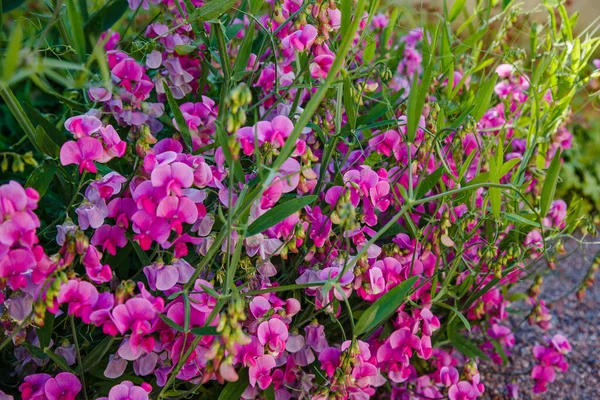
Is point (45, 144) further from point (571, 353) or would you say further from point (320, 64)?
point (571, 353)

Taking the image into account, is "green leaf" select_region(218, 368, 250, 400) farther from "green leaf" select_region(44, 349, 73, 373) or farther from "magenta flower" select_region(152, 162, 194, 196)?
"magenta flower" select_region(152, 162, 194, 196)

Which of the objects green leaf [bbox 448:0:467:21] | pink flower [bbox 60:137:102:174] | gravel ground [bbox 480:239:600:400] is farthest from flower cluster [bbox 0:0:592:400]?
gravel ground [bbox 480:239:600:400]

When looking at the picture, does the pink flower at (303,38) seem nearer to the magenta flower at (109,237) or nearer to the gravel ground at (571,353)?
the magenta flower at (109,237)

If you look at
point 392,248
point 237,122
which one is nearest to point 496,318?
point 392,248

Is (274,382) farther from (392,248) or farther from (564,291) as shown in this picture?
(564,291)

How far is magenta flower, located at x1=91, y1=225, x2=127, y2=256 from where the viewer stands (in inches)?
41.6

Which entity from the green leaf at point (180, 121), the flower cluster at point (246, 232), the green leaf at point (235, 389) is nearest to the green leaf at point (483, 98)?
the flower cluster at point (246, 232)

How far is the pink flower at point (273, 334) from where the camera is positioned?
1.04m

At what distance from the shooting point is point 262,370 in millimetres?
1073

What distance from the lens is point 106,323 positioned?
3.11 feet

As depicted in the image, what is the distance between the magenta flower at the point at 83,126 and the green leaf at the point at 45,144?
6 centimetres

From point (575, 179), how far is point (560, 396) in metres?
1.48

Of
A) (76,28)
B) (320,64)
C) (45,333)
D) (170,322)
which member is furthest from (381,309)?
(76,28)

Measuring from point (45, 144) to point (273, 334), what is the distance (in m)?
0.48
